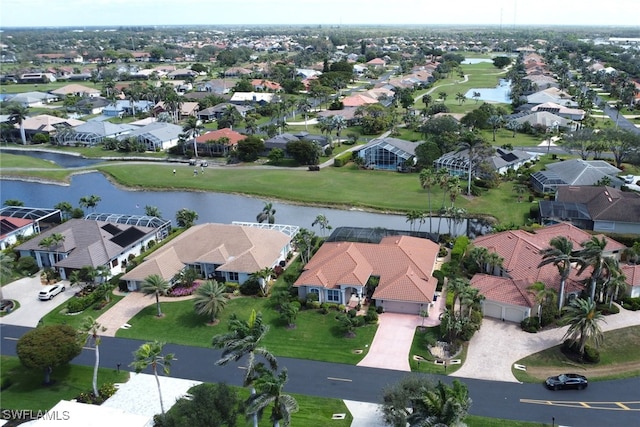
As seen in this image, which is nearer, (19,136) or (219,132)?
(219,132)

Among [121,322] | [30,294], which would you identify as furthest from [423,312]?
[30,294]

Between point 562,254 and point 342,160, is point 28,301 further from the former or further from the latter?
point 342,160

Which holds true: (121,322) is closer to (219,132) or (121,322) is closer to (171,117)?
(219,132)

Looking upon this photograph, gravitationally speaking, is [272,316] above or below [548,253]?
below

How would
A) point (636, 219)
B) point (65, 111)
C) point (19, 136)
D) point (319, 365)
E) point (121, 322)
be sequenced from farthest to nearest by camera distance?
point (65, 111) → point (19, 136) → point (636, 219) → point (121, 322) → point (319, 365)

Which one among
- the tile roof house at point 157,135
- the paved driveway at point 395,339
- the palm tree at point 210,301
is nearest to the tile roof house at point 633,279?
the paved driveway at point 395,339

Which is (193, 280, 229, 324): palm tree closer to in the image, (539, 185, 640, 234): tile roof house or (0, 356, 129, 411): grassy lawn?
(0, 356, 129, 411): grassy lawn

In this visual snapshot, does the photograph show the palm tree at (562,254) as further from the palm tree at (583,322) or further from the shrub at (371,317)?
the shrub at (371,317)
